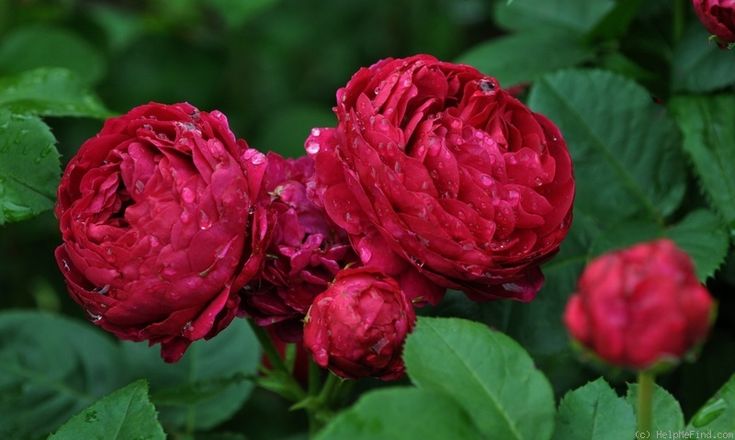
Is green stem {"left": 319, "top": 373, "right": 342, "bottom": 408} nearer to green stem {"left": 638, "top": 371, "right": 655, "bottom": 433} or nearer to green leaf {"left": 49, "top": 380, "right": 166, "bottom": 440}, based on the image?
green leaf {"left": 49, "top": 380, "right": 166, "bottom": 440}

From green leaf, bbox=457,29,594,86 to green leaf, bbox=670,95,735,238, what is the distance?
0.18 meters

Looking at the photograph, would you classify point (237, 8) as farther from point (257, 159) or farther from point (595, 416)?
point (595, 416)

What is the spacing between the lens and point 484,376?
2.66 feet

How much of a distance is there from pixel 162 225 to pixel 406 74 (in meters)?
0.28

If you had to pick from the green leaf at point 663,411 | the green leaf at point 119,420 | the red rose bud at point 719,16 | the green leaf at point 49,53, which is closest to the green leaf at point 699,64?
the red rose bud at point 719,16

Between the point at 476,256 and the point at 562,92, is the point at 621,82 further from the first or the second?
the point at 476,256

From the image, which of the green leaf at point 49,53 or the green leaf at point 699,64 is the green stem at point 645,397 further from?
the green leaf at point 49,53

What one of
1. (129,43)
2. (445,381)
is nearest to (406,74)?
(445,381)

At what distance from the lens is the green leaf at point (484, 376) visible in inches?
31.1

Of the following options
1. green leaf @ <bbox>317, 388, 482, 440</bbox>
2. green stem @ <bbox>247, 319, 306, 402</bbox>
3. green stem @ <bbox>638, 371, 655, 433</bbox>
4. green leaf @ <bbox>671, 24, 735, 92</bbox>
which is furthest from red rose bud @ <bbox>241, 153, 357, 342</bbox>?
green leaf @ <bbox>671, 24, 735, 92</bbox>

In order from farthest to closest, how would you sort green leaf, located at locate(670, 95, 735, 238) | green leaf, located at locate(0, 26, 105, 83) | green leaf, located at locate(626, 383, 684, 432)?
green leaf, located at locate(0, 26, 105, 83)
green leaf, located at locate(670, 95, 735, 238)
green leaf, located at locate(626, 383, 684, 432)

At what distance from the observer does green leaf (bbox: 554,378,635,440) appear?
87 cm

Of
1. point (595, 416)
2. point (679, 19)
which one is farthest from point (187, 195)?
point (679, 19)

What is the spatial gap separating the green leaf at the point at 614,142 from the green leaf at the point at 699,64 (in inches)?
2.3
